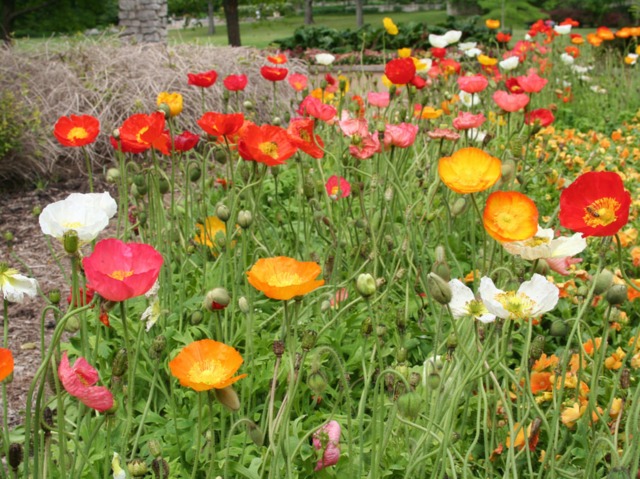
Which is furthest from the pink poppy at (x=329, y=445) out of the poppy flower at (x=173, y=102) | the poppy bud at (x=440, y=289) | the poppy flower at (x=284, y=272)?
the poppy flower at (x=173, y=102)

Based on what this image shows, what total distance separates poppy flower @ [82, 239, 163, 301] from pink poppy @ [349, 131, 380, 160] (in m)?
1.16

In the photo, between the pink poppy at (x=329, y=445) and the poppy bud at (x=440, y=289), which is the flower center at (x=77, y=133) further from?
the poppy bud at (x=440, y=289)

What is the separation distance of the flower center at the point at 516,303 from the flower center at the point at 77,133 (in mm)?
1366

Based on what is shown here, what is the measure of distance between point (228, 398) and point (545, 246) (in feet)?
2.39

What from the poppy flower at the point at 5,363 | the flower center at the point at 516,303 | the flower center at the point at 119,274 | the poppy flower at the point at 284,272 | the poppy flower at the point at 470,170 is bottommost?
the flower center at the point at 516,303

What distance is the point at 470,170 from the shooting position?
170cm

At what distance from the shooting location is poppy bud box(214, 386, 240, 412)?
1255 millimetres

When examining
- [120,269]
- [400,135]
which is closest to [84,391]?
[120,269]

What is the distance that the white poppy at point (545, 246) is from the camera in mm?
1557

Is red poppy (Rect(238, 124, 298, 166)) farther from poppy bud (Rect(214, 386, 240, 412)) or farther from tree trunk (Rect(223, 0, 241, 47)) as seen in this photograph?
tree trunk (Rect(223, 0, 241, 47))

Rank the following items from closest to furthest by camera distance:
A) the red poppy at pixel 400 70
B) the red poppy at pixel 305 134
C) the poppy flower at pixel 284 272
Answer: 1. the poppy flower at pixel 284 272
2. the red poppy at pixel 305 134
3. the red poppy at pixel 400 70

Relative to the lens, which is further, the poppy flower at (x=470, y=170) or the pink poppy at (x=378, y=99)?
the pink poppy at (x=378, y=99)

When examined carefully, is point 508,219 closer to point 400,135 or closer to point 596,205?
point 596,205

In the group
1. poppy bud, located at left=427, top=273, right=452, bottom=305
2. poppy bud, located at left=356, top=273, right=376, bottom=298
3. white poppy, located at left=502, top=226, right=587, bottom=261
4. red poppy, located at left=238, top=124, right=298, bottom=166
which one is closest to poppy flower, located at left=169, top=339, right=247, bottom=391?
poppy bud, located at left=356, top=273, right=376, bottom=298
